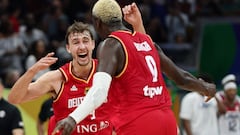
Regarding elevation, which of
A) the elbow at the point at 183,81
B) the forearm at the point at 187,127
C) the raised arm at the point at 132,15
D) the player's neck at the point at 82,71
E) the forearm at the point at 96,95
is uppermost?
the raised arm at the point at 132,15

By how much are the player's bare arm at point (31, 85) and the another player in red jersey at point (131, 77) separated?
3.38 feet

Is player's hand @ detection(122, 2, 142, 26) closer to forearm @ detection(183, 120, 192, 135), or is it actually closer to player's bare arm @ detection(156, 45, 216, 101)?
player's bare arm @ detection(156, 45, 216, 101)

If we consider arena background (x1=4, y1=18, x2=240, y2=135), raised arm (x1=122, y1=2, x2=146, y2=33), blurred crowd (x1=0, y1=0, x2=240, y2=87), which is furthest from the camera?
arena background (x1=4, y1=18, x2=240, y2=135)

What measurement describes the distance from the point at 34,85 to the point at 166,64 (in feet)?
5.77

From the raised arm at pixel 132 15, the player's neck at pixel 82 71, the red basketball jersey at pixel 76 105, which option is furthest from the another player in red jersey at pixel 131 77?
the player's neck at pixel 82 71

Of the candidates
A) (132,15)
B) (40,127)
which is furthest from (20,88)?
(40,127)

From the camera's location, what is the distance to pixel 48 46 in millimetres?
15875

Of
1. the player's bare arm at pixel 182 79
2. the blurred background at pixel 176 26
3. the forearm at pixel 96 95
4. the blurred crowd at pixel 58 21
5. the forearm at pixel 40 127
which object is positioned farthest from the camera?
the blurred background at pixel 176 26

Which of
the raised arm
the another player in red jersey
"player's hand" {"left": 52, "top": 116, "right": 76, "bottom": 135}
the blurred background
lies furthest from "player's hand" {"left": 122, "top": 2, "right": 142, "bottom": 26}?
the blurred background

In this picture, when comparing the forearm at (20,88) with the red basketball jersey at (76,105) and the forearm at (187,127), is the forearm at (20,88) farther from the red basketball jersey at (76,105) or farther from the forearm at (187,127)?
the forearm at (187,127)

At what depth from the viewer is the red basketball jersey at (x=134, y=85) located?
237 inches

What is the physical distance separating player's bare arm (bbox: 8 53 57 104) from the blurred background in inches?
335

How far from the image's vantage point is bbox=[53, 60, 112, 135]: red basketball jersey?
7742mm

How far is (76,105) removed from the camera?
25.5 feet
